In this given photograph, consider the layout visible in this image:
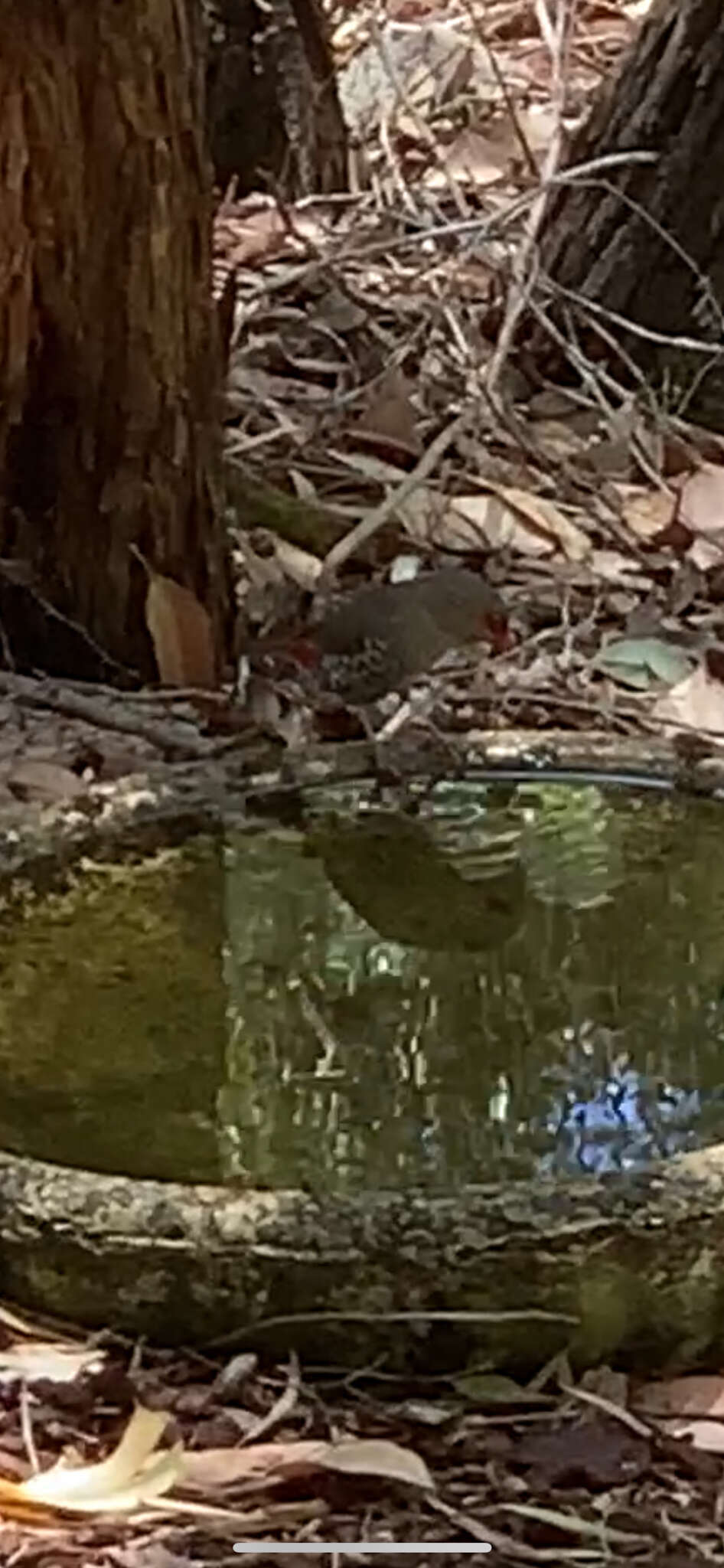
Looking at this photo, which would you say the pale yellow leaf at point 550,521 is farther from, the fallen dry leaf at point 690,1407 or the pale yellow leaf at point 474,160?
the fallen dry leaf at point 690,1407

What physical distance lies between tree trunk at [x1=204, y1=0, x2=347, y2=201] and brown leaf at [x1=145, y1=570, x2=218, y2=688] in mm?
1135

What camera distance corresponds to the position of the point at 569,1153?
1471 mm

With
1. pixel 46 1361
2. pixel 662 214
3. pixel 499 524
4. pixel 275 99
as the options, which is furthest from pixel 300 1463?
pixel 275 99

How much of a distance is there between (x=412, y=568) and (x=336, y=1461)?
48.9 inches

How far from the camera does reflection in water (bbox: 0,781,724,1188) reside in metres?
1.48

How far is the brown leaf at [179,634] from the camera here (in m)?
2.11

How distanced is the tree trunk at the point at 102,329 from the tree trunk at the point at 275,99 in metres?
1.13

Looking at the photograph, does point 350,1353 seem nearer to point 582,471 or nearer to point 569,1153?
point 569,1153

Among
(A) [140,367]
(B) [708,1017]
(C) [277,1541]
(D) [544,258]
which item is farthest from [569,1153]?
(D) [544,258]

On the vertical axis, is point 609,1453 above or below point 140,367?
below

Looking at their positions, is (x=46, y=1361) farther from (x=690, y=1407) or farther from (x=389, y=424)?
(x=389, y=424)

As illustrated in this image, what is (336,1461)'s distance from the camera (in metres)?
1.29

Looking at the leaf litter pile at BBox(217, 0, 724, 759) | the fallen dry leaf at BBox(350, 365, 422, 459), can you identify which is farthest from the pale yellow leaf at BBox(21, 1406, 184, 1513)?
the fallen dry leaf at BBox(350, 365, 422, 459)

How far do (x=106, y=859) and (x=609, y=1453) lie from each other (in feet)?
1.84
